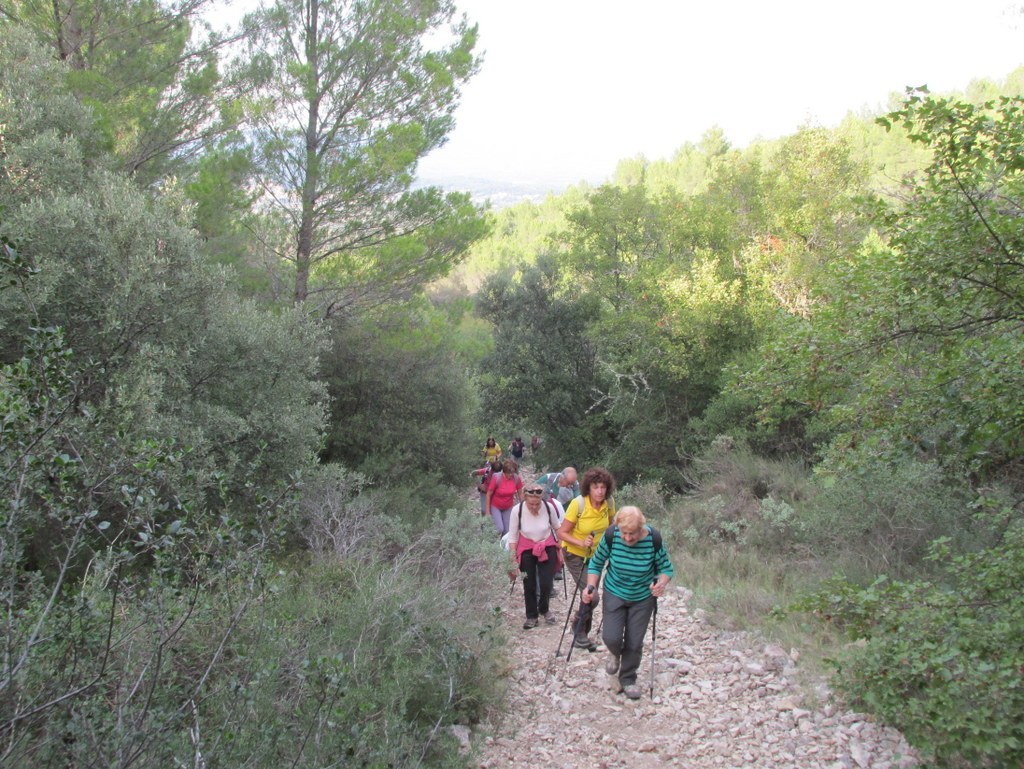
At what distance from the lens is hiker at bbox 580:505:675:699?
562 cm

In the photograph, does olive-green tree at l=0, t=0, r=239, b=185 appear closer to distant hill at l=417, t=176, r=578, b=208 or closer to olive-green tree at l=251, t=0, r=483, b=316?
olive-green tree at l=251, t=0, r=483, b=316

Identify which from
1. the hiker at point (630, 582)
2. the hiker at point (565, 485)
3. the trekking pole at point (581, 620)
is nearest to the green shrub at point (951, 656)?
the hiker at point (630, 582)

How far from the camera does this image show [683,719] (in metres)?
5.62

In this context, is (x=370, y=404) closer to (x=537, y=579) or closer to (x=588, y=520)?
(x=537, y=579)

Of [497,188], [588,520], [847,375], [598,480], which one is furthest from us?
[497,188]

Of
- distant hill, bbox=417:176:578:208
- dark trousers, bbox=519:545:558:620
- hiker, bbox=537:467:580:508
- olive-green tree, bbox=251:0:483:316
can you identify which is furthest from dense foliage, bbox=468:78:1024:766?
olive-green tree, bbox=251:0:483:316

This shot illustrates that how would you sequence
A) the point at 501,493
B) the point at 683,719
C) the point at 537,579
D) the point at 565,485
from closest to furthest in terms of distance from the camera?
Answer: 1. the point at 683,719
2. the point at 537,579
3. the point at 565,485
4. the point at 501,493

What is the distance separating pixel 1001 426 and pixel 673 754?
3395 millimetres

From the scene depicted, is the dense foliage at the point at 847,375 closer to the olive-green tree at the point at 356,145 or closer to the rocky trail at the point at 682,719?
the rocky trail at the point at 682,719

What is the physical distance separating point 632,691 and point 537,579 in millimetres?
1979

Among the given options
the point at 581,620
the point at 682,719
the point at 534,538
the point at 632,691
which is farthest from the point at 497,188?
the point at 682,719

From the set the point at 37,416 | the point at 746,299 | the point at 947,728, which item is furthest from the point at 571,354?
the point at 37,416

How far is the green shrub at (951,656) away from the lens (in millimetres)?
3893

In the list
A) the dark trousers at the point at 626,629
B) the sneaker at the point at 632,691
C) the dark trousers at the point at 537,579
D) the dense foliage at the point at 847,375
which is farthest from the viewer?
the dark trousers at the point at 537,579
